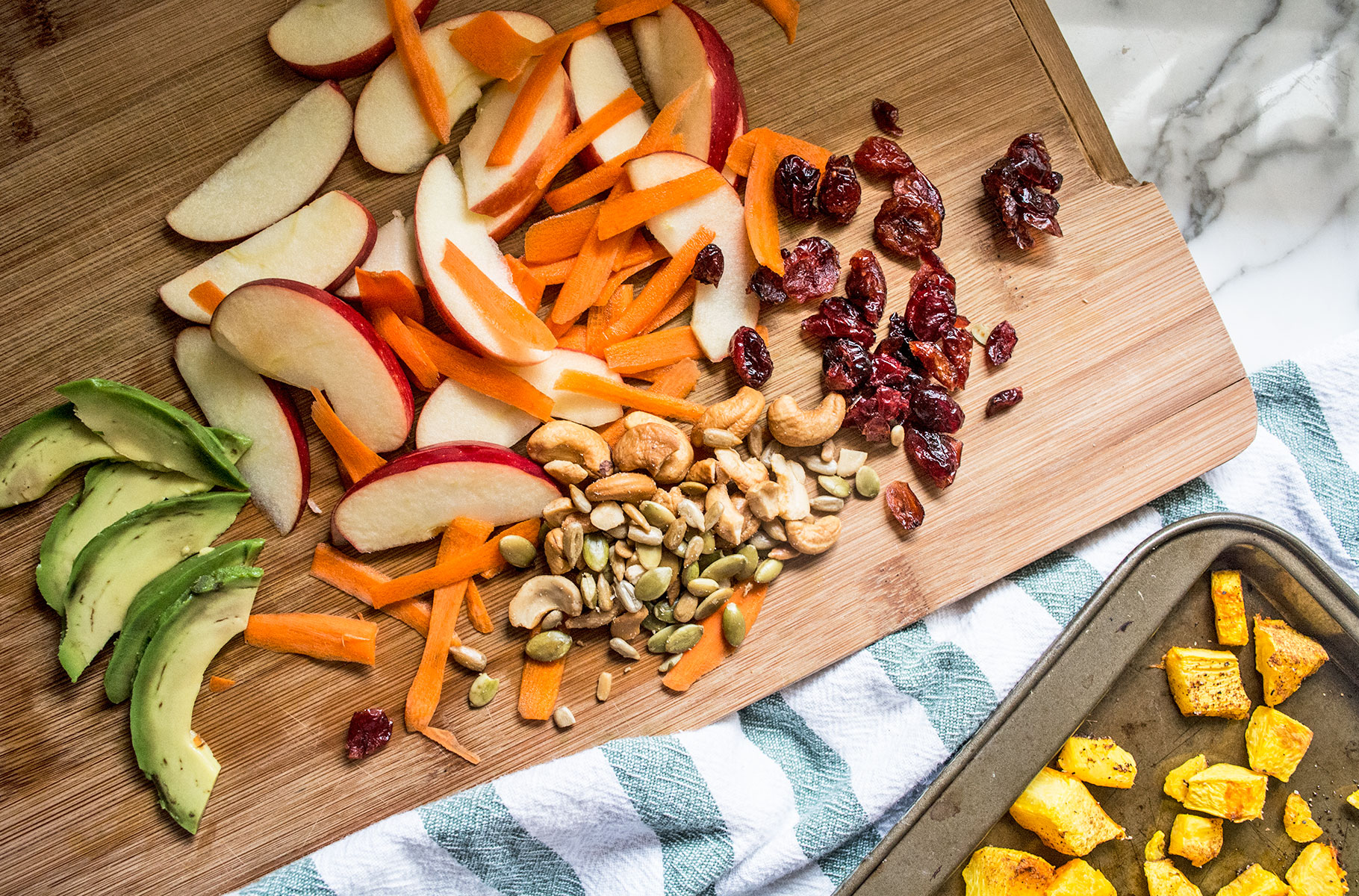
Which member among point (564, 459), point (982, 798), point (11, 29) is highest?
point (11, 29)

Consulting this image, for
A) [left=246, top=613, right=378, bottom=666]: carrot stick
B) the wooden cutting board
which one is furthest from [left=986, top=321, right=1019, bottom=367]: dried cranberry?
[left=246, top=613, right=378, bottom=666]: carrot stick

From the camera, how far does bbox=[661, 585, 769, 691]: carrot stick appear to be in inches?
87.5

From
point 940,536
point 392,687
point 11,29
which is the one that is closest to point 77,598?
point 392,687

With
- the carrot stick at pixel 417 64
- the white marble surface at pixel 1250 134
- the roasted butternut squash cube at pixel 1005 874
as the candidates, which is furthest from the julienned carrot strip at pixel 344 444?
the white marble surface at pixel 1250 134

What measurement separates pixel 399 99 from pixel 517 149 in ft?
1.12

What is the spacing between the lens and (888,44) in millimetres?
2365

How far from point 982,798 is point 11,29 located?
312 cm

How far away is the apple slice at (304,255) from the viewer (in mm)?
2188

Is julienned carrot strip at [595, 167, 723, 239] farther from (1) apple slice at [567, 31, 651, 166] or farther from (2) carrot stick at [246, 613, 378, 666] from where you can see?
(2) carrot stick at [246, 613, 378, 666]

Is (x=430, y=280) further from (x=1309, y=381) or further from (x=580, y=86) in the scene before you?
(x=1309, y=381)

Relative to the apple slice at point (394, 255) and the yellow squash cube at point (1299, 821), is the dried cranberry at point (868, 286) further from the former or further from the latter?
the yellow squash cube at point (1299, 821)

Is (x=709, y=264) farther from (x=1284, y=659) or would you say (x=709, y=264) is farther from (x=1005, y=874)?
(x=1284, y=659)

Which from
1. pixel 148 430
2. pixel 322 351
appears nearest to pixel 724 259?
pixel 322 351

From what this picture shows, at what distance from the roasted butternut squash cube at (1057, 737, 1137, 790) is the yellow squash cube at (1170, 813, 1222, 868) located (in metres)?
0.20
